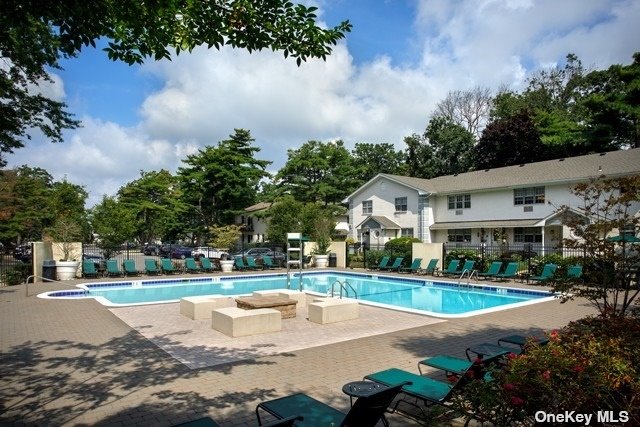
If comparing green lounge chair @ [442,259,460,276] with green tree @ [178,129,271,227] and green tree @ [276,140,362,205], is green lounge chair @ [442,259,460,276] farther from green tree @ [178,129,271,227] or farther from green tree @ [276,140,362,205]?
green tree @ [178,129,271,227]

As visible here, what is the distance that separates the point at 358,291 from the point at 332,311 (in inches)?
372

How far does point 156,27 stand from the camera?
4.48 m

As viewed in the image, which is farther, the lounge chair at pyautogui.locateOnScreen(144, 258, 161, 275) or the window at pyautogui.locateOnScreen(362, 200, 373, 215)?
the window at pyautogui.locateOnScreen(362, 200, 373, 215)

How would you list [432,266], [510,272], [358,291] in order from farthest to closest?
1. [432,266]
2. [358,291]
3. [510,272]

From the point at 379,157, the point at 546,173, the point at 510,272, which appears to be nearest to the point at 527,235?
the point at 546,173

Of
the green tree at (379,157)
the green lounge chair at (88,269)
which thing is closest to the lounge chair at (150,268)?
the green lounge chair at (88,269)

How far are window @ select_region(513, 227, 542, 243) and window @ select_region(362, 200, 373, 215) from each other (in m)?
13.8

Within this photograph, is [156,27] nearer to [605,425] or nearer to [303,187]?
[605,425]

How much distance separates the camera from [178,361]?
7898 mm

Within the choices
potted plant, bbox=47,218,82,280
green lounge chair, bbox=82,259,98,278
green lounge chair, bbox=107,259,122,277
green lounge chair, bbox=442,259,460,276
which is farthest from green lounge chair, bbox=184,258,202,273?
green lounge chair, bbox=442,259,460,276

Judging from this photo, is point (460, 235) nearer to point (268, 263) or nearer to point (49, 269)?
point (268, 263)

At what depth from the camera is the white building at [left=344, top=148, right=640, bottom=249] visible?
29672mm

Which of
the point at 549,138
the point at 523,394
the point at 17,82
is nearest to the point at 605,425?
the point at 523,394

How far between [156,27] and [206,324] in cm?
865
